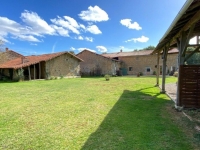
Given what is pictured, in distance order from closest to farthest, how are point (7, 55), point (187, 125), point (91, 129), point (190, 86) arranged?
point (91, 129) < point (187, 125) < point (190, 86) < point (7, 55)

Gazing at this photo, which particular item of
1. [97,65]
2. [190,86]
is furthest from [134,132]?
[97,65]

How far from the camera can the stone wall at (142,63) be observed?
94.4ft

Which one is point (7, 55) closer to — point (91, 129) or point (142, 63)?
point (142, 63)

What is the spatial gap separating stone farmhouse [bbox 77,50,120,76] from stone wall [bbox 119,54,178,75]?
2.77 metres

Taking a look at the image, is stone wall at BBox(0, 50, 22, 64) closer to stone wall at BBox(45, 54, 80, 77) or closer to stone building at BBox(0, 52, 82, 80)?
stone building at BBox(0, 52, 82, 80)

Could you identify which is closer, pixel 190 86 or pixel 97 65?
pixel 190 86

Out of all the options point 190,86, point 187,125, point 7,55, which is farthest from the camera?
point 7,55

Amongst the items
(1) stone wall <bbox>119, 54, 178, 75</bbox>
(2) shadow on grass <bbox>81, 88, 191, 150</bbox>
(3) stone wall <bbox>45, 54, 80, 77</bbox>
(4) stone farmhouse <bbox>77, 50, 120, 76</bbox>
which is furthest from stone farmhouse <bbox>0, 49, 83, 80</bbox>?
(2) shadow on grass <bbox>81, 88, 191, 150</bbox>

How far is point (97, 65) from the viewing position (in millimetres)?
28531

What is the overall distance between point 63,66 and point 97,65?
799 cm

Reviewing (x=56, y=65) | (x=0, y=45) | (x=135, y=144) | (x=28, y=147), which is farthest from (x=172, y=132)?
(x=0, y=45)

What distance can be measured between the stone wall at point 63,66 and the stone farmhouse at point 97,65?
14.1 ft

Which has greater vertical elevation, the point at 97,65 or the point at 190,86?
the point at 97,65

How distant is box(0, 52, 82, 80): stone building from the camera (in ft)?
62.5
